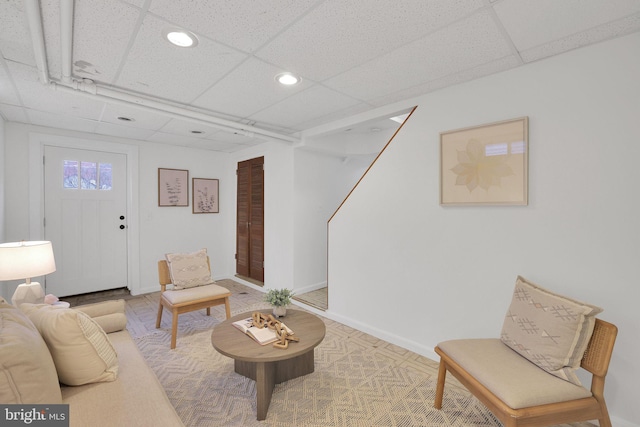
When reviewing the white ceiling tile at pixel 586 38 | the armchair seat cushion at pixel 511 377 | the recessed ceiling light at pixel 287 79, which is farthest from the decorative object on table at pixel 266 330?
the white ceiling tile at pixel 586 38

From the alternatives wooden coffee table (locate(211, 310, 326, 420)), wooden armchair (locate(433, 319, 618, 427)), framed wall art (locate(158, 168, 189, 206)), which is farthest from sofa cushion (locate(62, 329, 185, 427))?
framed wall art (locate(158, 168, 189, 206))

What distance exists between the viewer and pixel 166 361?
95.3 inches

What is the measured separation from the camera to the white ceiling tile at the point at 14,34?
1.43 meters

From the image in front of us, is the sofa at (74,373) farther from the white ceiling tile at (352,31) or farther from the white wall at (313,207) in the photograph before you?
the white wall at (313,207)

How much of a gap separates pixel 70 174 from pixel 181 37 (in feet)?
11.2

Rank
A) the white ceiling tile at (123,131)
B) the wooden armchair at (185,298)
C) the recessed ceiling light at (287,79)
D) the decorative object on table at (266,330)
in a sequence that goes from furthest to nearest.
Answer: the white ceiling tile at (123,131) < the wooden armchair at (185,298) < the recessed ceiling light at (287,79) < the decorative object on table at (266,330)

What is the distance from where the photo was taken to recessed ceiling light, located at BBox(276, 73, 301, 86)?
7.11ft

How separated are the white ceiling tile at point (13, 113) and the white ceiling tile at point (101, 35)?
1521mm

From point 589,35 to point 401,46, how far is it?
109 centimetres

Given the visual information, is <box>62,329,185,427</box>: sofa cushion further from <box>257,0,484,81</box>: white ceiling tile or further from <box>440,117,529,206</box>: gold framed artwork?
<box>440,117,529,206</box>: gold framed artwork

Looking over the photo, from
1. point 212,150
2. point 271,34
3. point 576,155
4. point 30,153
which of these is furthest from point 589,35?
point 30,153

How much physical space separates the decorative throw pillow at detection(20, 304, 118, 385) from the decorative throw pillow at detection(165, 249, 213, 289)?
1611 mm

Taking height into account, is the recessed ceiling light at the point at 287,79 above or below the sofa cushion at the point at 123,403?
above

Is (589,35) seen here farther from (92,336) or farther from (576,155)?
(92,336)
